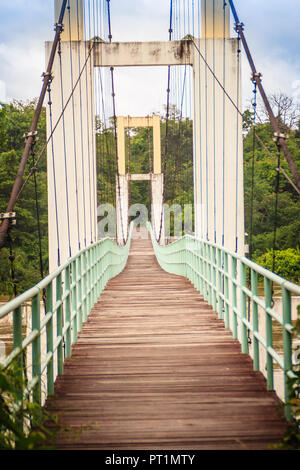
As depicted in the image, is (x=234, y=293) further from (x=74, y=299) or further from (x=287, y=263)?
(x=287, y=263)

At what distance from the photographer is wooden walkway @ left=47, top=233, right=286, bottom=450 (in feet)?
10.3

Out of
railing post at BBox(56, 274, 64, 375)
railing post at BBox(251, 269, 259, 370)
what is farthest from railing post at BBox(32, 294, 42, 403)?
railing post at BBox(251, 269, 259, 370)

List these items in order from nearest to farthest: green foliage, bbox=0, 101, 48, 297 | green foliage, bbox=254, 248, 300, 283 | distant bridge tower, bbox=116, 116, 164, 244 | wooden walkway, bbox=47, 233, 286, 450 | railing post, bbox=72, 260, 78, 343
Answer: wooden walkway, bbox=47, 233, 286, 450
railing post, bbox=72, 260, 78, 343
distant bridge tower, bbox=116, 116, 164, 244
green foliage, bbox=0, 101, 48, 297
green foliage, bbox=254, 248, 300, 283

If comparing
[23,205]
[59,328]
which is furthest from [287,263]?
[59,328]

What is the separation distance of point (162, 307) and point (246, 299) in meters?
1.88

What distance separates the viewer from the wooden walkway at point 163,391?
10.3ft

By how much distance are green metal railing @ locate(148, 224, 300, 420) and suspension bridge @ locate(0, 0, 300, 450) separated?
2 centimetres

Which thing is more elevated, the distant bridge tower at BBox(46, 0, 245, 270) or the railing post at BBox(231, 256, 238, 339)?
the distant bridge tower at BBox(46, 0, 245, 270)

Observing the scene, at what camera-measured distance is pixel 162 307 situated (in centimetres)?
804

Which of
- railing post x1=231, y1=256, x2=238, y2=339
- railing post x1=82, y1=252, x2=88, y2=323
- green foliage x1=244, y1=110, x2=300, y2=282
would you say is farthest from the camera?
green foliage x1=244, y1=110, x2=300, y2=282

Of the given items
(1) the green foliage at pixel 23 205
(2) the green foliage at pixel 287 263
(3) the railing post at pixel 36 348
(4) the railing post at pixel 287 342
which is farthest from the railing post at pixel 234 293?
(2) the green foliage at pixel 287 263

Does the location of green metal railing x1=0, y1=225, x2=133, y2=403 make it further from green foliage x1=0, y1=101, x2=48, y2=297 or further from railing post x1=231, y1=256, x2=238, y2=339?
green foliage x1=0, y1=101, x2=48, y2=297

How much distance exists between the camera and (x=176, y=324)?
658 cm
